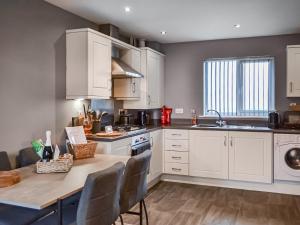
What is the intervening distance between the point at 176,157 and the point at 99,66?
6.71ft

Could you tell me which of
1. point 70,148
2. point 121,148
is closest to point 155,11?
point 121,148

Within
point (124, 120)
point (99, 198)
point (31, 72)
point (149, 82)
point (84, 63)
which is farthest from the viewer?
point (149, 82)

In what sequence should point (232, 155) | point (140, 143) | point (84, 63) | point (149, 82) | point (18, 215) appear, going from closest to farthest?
point (18, 215)
point (84, 63)
point (140, 143)
point (232, 155)
point (149, 82)

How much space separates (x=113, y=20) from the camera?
12.8 feet

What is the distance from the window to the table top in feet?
10.4

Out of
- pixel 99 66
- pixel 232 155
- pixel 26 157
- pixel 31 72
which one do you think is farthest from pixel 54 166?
pixel 232 155

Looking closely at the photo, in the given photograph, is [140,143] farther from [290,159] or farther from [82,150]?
[290,159]

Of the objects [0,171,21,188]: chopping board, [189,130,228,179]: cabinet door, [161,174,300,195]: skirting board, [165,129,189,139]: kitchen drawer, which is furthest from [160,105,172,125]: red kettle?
[0,171,21,188]: chopping board

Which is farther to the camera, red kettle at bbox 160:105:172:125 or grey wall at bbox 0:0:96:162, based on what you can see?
red kettle at bbox 160:105:172:125

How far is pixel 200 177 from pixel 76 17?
3032 millimetres

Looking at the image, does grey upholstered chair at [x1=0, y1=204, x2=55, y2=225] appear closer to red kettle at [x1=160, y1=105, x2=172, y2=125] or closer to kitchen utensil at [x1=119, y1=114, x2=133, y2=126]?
kitchen utensil at [x1=119, y1=114, x2=133, y2=126]

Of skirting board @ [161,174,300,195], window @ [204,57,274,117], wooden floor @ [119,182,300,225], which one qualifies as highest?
window @ [204,57,274,117]

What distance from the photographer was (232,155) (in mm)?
4367

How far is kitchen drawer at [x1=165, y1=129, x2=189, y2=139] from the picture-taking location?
15.2ft
